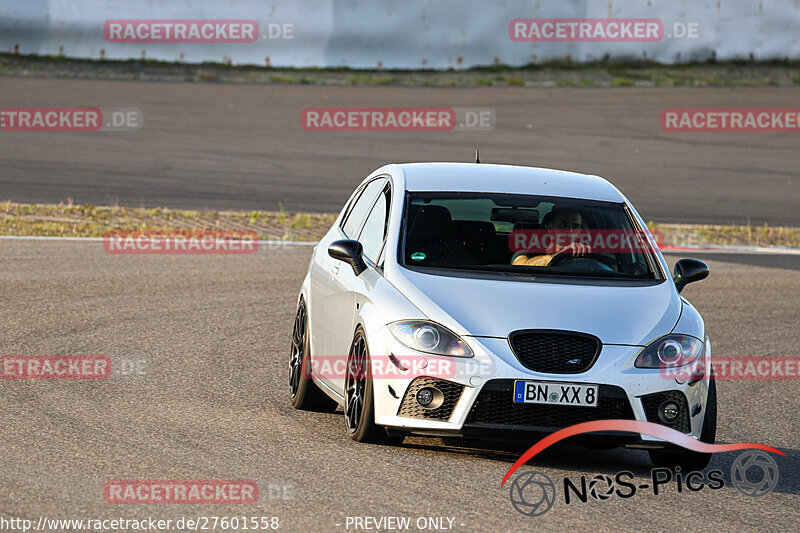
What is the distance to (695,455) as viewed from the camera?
7184 millimetres

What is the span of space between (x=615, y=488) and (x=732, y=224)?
649 inches

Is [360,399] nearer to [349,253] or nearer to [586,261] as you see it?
[349,253]

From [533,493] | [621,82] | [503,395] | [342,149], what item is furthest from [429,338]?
[621,82]

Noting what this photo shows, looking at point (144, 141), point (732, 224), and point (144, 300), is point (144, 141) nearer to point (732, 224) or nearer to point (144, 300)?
point (732, 224)

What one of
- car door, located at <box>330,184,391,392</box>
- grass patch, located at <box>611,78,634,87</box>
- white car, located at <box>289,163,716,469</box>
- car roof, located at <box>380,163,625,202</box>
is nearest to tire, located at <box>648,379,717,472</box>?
white car, located at <box>289,163,716,469</box>

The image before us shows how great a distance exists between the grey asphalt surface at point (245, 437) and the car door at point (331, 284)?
47 cm

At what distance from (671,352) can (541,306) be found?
2.29ft

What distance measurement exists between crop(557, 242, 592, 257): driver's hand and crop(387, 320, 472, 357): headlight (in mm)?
1386

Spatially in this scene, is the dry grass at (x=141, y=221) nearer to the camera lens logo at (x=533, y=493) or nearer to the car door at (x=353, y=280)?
the car door at (x=353, y=280)

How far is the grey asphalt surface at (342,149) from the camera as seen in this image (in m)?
23.6

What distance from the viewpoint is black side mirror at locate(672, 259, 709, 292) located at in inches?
317

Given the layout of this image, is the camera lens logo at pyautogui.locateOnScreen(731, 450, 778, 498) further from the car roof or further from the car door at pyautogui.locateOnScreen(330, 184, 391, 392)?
the car door at pyautogui.locateOnScreen(330, 184, 391, 392)

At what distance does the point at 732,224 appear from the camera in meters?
22.5

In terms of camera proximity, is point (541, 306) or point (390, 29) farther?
point (390, 29)
